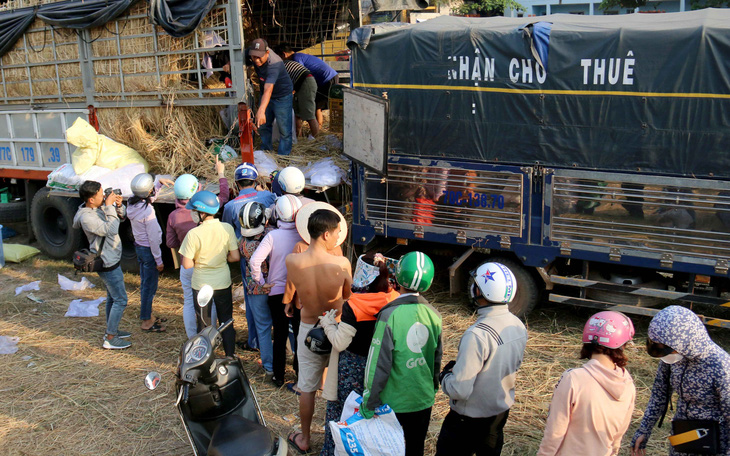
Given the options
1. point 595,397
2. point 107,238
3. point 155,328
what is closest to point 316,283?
point 595,397

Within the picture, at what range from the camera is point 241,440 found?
3.21 metres

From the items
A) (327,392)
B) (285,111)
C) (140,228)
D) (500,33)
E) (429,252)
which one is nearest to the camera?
(327,392)

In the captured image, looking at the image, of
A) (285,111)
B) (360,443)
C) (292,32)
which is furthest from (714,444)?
(292,32)

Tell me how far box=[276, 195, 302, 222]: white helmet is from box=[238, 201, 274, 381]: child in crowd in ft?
0.82

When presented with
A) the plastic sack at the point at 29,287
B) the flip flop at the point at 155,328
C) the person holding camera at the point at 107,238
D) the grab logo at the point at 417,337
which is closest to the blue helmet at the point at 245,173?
the person holding camera at the point at 107,238

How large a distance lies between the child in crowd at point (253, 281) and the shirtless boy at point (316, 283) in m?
0.90

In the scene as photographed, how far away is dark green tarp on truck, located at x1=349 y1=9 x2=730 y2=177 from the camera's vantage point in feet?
16.5

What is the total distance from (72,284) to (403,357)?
579 centimetres

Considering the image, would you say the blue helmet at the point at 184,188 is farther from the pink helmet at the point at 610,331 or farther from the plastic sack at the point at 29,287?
the pink helmet at the point at 610,331

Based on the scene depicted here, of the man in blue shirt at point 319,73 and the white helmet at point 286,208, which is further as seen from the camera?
the man in blue shirt at point 319,73

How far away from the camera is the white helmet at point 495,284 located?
3064 mm

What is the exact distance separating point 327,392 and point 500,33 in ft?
11.9

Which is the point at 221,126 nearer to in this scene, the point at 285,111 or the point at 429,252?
the point at 285,111

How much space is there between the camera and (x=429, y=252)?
6750 mm
